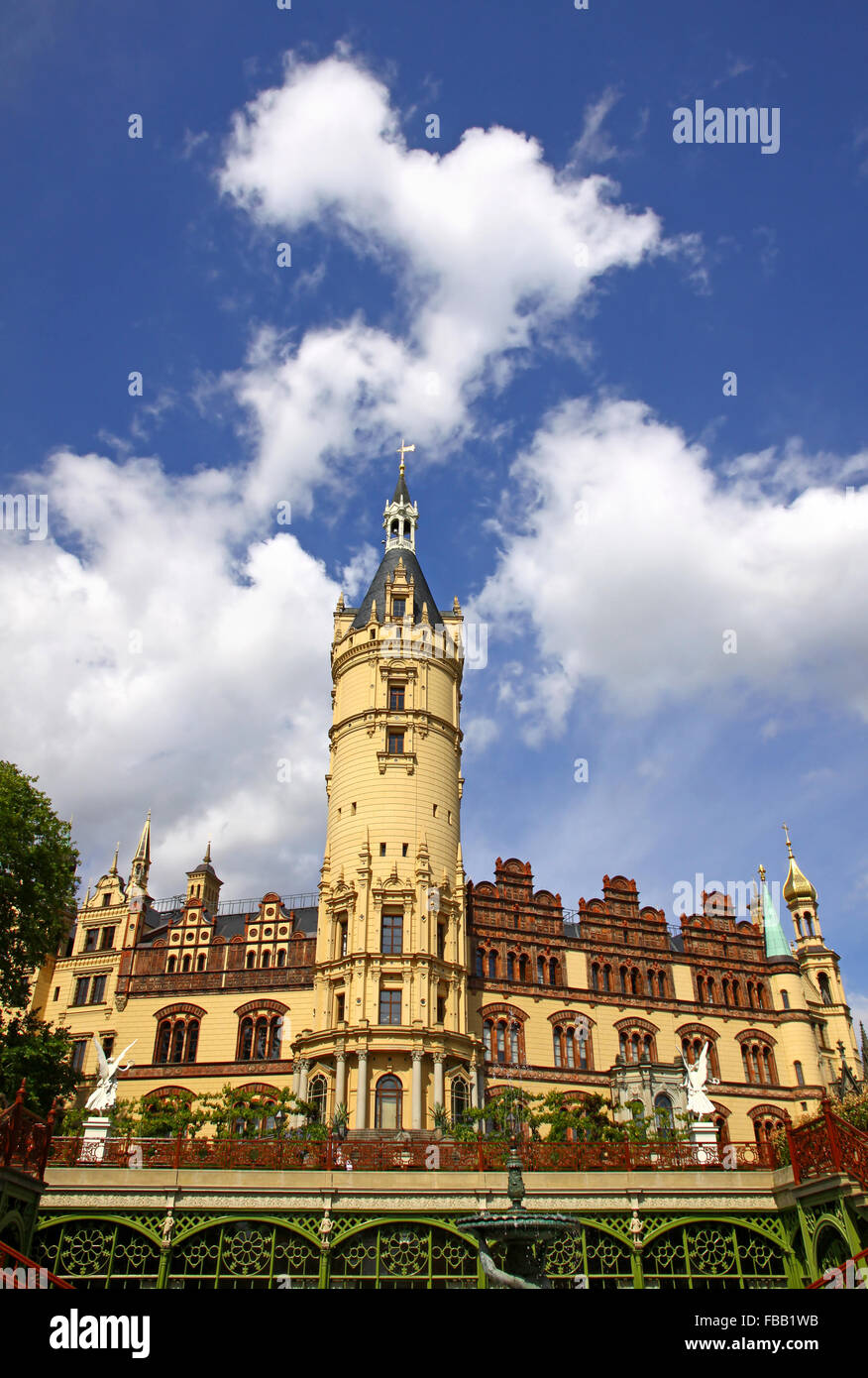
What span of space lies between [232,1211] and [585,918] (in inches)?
1514

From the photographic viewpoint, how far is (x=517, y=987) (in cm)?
5034

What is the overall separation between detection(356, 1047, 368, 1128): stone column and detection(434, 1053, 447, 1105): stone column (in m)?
2.97

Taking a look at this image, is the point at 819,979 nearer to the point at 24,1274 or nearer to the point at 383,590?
the point at 383,590

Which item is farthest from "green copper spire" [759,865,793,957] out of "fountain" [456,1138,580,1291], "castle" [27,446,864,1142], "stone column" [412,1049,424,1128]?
"fountain" [456,1138,580,1291]

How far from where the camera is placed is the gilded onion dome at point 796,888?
220 feet

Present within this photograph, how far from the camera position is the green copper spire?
58884mm

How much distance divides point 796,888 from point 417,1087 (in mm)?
36874

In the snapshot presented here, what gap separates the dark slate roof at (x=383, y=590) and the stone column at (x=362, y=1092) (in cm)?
2240

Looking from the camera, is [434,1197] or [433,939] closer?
[434,1197]

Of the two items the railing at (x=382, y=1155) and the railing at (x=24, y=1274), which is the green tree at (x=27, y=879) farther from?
the railing at (x=24, y=1274)

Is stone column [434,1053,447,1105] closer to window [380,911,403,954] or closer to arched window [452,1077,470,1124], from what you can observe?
arched window [452,1077,470,1124]

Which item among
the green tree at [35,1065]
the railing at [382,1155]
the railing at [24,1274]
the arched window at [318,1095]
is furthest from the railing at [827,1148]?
the arched window at [318,1095]
